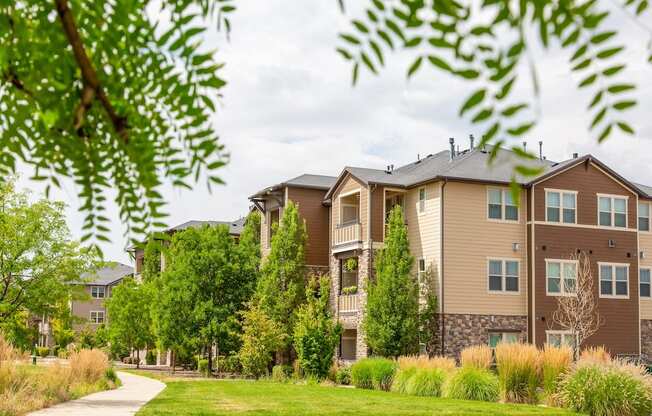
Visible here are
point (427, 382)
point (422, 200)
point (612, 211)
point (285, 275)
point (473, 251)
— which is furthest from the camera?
point (285, 275)

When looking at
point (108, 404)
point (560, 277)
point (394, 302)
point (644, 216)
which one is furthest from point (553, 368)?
point (644, 216)

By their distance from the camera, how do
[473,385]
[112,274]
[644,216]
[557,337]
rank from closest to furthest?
[473,385], [557,337], [644,216], [112,274]

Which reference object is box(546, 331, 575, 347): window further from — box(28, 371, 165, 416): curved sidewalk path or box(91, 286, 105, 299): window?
box(91, 286, 105, 299): window

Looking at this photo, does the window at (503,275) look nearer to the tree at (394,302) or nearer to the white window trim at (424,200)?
the tree at (394,302)

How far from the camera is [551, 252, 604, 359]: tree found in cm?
3419

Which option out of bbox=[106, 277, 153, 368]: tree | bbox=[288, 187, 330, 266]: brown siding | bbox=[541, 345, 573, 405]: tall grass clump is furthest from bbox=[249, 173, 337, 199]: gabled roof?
bbox=[541, 345, 573, 405]: tall grass clump

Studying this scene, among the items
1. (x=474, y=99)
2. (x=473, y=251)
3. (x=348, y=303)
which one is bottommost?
(x=348, y=303)

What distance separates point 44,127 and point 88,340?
6474cm

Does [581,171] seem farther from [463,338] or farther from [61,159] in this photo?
[61,159]

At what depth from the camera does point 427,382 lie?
26.3 meters

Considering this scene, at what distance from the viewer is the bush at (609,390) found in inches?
797

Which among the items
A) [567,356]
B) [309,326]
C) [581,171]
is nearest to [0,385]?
[567,356]

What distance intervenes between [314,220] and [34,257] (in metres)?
15.4

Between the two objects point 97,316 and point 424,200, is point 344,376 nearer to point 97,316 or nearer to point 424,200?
point 424,200
